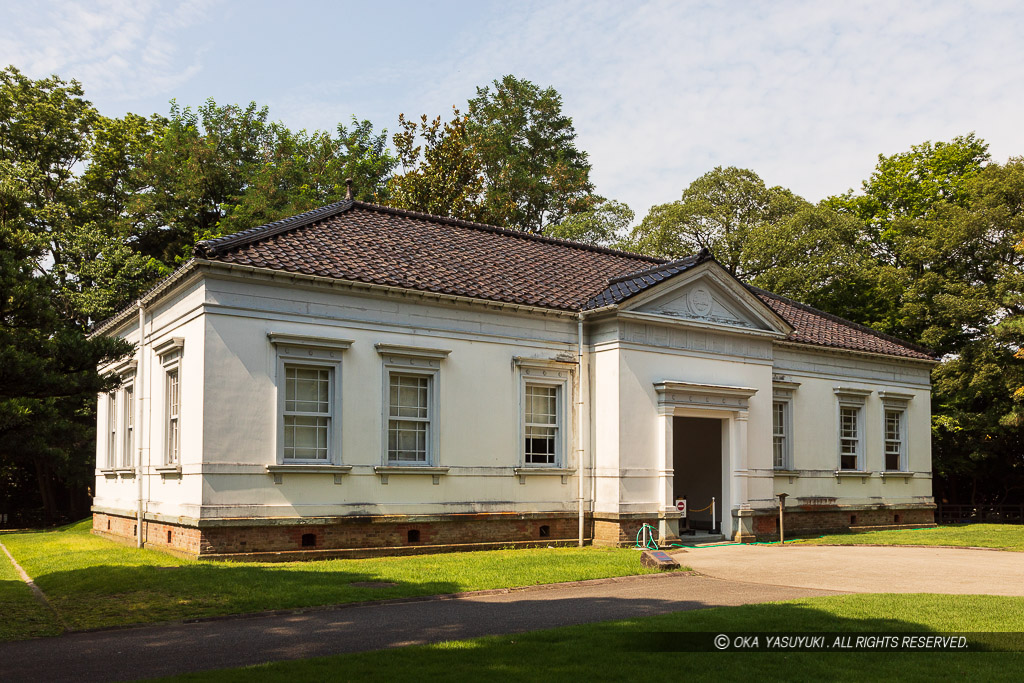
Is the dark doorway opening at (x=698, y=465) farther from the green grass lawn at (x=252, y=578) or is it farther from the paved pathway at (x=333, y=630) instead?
the paved pathway at (x=333, y=630)

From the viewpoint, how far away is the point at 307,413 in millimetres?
17578

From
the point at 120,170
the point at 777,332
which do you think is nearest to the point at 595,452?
the point at 777,332

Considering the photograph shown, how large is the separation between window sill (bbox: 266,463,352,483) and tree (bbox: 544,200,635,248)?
27.2m

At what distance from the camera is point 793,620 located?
10.3 metres

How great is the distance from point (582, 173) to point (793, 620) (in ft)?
140

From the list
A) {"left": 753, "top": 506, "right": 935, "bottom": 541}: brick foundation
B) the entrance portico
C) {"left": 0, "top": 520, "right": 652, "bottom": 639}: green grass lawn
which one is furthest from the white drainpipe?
{"left": 753, "top": 506, "right": 935, "bottom": 541}: brick foundation

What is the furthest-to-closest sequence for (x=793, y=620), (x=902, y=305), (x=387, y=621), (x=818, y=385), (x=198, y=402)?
(x=902, y=305)
(x=818, y=385)
(x=198, y=402)
(x=387, y=621)
(x=793, y=620)

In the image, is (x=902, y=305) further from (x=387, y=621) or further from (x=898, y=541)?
(x=387, y=621)

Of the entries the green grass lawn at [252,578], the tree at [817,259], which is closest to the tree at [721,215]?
the tree at [817,259]

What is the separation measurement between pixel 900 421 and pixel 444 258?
1635 cm

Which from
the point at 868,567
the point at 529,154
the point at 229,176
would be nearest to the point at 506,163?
the point at 529,154

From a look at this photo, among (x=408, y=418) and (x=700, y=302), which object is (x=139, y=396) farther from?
(x=700, y=302)

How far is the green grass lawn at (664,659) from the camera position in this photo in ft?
25.8

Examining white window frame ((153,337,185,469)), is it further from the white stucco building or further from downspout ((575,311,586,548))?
downspout ((575,311,586,548))
